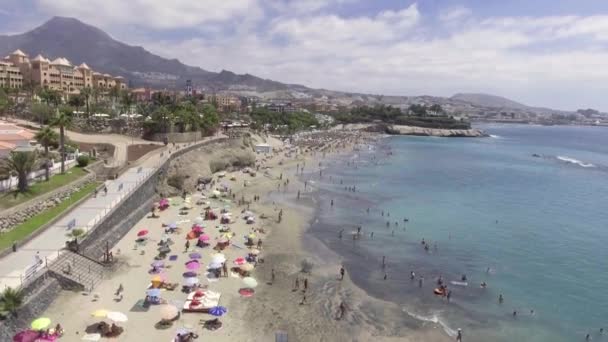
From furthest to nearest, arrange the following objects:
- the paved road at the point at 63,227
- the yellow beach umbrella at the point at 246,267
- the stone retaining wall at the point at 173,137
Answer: the stone retaining wall at the point at 173,137, the yellow beach umbrella at the point at 246,267, the paved road at the point at 63,227

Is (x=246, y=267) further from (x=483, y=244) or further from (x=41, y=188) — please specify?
(x=483, y=244)

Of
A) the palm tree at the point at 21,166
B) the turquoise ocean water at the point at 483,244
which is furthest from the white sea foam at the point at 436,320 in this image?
the palm tree at the point at 21,166

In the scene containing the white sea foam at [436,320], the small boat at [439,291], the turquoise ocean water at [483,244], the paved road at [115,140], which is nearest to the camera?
the white sea foam at [436,320]

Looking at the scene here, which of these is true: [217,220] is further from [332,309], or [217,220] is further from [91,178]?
[332,309]

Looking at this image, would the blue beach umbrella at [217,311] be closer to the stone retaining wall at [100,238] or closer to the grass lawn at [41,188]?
the stone retaining wall at [100,238]

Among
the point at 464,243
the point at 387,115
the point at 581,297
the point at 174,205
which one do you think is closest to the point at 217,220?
the point at 174,205

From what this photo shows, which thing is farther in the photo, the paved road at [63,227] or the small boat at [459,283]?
the small boat at [459,283]
